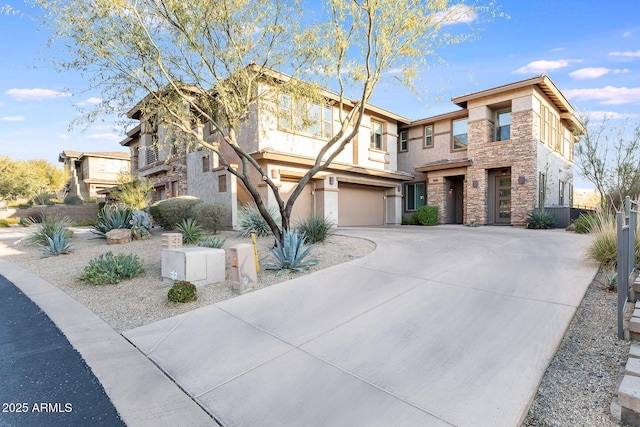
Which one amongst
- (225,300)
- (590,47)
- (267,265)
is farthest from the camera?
(590,47)

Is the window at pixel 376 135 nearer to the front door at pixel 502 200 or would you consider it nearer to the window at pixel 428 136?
the window at pixel 428 136

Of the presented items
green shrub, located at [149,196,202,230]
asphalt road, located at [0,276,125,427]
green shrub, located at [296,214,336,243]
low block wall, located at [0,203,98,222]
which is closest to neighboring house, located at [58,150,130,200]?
low block wall, located at [0,203,98,222]

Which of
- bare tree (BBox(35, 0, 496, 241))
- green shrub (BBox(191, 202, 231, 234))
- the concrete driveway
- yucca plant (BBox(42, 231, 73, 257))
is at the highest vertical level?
bare tree (BBox(35, 0, 496, 241))

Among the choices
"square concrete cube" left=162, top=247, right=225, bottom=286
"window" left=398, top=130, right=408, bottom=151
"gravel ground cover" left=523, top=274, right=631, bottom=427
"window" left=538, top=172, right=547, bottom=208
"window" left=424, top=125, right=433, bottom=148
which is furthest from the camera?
"window" left=398, top=130, right=408, bottom=151

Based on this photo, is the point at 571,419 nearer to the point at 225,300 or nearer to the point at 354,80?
the point at 225,300

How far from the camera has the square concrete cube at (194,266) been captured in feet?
20.2

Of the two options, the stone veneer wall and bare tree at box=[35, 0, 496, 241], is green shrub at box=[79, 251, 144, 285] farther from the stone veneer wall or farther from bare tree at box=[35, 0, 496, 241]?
the stone veneer wall

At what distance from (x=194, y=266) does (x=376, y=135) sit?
14846mm

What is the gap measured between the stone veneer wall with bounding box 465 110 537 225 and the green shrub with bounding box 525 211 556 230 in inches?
44.3

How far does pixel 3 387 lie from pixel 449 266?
6.39 m

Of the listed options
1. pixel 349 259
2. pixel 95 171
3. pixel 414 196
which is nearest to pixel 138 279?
pixel 349 259

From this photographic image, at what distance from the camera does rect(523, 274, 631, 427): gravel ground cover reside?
2.54 meters

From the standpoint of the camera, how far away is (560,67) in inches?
622

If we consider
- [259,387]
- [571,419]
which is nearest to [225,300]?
[259,387]
